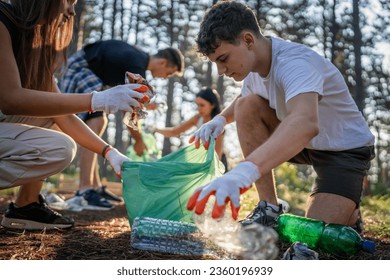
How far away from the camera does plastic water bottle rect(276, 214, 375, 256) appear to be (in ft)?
5.79

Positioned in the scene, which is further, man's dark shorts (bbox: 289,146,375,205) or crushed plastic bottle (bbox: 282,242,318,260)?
man's dark shorts (bbox: 289,146,375,205)

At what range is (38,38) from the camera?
2.04 meters

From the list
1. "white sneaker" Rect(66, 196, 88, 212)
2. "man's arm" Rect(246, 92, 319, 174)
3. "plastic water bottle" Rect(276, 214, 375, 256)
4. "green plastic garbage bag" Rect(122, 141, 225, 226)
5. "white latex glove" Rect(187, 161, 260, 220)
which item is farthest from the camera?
"white sneaker" Rect(66, 196, 88, 212)

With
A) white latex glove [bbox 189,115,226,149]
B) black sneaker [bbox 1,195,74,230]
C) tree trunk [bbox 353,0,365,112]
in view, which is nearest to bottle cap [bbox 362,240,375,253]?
white latex glove [bbox 189,115,226,149]

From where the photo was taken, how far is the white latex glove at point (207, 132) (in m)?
2.25

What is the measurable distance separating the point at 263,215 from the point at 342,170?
0.46 metres

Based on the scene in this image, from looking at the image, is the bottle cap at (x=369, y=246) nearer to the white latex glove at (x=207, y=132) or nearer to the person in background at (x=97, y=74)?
the white latex glove at (x=207, y=132)

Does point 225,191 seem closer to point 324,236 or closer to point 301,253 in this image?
point 301,253

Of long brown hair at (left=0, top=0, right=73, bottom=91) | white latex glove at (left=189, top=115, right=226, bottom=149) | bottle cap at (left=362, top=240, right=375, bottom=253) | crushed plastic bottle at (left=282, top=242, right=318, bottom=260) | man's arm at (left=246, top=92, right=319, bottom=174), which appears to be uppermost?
long brown hair at (left=0, top=0, right=73, bottom=91)

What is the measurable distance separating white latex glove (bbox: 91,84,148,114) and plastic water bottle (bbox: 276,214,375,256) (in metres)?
0.87

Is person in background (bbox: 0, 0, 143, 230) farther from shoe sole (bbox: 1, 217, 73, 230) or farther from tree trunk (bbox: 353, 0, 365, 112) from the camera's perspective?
tree trunk (bbox: 353, 0, 365, 112)

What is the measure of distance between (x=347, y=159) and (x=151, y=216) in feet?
3.45

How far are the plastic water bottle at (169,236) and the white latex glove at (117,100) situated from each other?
49 centimetres

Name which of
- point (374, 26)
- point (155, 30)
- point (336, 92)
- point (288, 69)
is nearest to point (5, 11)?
point (288, 69)
